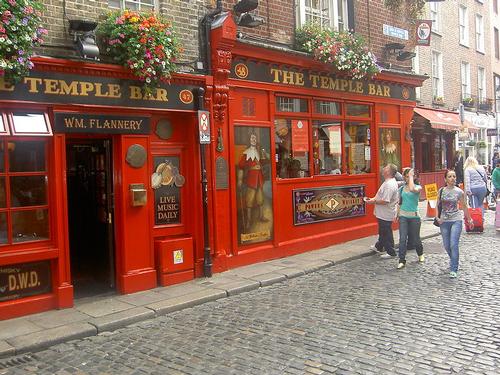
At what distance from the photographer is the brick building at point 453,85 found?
20.1 metres

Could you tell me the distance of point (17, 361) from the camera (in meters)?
5.11

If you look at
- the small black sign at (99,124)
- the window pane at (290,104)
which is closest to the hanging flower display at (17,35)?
the small black sign at (99,124)

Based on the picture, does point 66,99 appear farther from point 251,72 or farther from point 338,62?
point 338,62

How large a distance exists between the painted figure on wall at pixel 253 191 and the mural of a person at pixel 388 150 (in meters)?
4.24

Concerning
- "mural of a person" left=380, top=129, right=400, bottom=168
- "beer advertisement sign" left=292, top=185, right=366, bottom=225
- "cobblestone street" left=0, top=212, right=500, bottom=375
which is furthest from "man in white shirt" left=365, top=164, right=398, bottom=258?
"mural of a person" left=380, top=129, right=400, bottom=168

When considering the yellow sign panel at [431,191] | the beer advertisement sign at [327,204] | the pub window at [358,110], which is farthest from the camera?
the yellow sign panel at [431,191]

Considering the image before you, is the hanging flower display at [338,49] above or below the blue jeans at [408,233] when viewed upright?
above

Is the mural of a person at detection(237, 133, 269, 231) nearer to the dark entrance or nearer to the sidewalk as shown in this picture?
the sidewalk

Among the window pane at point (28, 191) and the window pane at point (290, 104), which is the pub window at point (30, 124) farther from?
the window pane at point (290, 104)

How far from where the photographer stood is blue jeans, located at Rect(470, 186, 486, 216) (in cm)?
1230

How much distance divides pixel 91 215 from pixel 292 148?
13.7 feet

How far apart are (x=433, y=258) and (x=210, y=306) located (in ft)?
15.3

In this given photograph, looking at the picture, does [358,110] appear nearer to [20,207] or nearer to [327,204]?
[327,204]

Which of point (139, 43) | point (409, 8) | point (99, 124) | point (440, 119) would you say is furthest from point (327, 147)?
point (440, 119)
